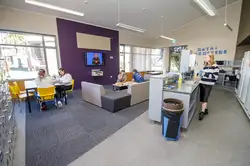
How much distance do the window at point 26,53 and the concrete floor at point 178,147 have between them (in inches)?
186

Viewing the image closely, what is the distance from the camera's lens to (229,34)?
241 inches

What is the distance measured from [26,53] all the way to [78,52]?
206cm

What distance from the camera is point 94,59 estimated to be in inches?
256

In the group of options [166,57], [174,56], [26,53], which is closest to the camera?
[26,53]

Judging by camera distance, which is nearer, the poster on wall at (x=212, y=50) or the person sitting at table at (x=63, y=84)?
the person sitting at table at (x=63, y=84)

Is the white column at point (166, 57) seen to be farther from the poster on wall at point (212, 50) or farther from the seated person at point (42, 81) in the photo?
the seated person at point (42, 81)

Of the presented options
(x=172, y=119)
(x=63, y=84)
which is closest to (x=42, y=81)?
(x=63, y=84)

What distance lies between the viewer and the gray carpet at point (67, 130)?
1.85 m

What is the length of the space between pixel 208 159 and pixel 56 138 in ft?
8.66

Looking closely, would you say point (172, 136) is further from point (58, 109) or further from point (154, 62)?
point (154, 62)

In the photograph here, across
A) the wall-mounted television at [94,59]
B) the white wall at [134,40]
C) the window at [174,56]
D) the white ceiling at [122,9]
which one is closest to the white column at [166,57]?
the window at [174,56]

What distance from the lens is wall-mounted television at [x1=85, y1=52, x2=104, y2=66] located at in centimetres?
621

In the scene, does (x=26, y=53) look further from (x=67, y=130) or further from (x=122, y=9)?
(x=122, y=9)

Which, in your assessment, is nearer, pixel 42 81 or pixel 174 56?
pixel 42 81
